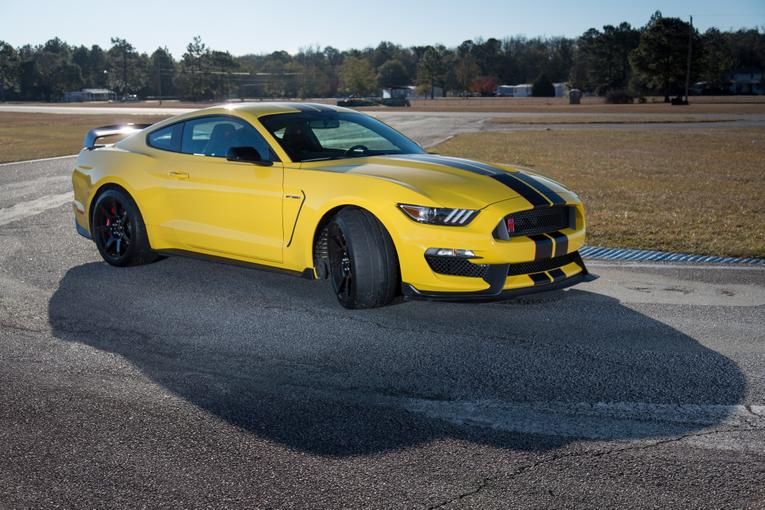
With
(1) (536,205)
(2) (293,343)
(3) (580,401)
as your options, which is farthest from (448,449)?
(1) (536,205)

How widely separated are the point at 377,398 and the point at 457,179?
2.06m

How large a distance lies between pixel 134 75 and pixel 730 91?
11430cm

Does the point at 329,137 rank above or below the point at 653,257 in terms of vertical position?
above

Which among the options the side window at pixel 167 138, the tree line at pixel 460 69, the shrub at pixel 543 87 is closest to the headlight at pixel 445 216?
Result: the side window at pixel 167 138

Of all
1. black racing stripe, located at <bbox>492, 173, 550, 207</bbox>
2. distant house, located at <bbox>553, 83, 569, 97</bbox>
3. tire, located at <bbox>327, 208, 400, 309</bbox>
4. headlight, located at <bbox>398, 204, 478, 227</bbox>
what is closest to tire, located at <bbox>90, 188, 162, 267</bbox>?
tire, located at <bbox>327, 208, 400, 309</bbox>

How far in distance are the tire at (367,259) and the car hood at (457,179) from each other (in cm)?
33

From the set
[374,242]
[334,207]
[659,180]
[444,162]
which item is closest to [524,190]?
[444,162]

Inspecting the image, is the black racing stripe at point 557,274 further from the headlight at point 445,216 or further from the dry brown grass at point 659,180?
the dry brown grass at point 659,180

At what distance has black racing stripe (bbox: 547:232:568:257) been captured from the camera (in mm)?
5641

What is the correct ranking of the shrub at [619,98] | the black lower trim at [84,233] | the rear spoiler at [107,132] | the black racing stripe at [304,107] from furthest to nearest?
the shrub at [619,98]
the rear spoiler at [107,132]
the black lower trim at [84,233]
the black racing stripe at [304,107]

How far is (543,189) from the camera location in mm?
5883

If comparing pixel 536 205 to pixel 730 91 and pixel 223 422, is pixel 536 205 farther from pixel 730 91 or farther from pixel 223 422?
pixel 730 91

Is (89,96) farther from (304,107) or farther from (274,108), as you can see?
(274,108)

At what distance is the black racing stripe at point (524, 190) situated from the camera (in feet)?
18.5
